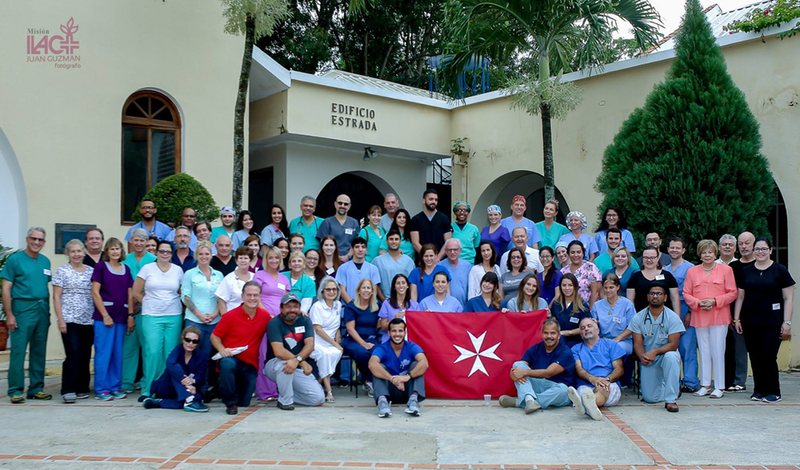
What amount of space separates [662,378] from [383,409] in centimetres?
301

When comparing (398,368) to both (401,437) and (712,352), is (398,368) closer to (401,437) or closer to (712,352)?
(401,437)

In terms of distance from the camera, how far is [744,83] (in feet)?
38.4

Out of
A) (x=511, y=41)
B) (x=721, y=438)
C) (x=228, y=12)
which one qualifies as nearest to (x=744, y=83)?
(x=511, y=41)

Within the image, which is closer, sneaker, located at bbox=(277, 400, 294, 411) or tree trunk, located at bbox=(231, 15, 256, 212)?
sneaker, located at bbox=(277, 400, 294, 411)

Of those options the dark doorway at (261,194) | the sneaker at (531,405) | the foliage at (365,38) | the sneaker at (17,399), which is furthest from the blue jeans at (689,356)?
the foliage at (365,38)

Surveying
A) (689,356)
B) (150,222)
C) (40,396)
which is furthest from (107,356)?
(689,356)

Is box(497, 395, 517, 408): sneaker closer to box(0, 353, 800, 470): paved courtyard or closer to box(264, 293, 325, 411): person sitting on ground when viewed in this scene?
box(0, 353, 800, 470): paved courtyard

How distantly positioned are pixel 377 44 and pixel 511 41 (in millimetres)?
13485

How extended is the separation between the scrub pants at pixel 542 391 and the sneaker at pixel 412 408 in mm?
1101

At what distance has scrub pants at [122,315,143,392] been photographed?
8.62 metres

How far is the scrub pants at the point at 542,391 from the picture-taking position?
25.2 feet

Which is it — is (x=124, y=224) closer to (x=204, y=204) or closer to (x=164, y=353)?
(x=204, y=204)

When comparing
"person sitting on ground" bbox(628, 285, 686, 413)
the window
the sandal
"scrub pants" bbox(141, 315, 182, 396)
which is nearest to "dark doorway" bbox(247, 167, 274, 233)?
the window

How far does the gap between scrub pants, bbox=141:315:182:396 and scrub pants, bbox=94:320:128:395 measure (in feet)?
1.04
